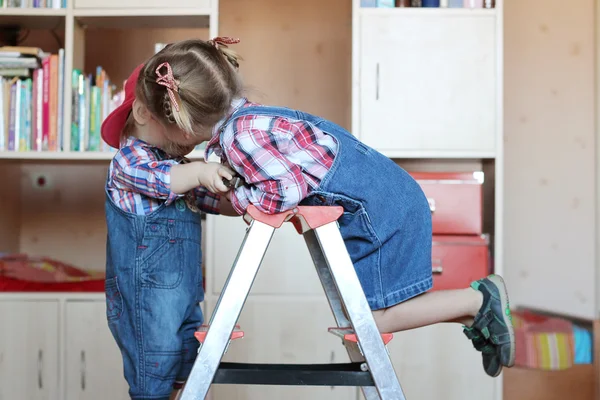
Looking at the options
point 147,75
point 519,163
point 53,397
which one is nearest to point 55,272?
point 53,397

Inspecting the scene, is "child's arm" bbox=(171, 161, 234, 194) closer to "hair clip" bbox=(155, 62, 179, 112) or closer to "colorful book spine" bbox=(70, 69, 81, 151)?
"hair clip" bbox=(155, 62, 179, 112)

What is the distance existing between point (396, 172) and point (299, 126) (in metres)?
0.21

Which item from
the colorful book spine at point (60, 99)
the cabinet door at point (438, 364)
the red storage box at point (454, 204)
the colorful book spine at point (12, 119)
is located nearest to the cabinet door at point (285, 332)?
the cabinet door at point (438, 364)

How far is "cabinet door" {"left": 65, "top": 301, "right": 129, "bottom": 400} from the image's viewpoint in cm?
209

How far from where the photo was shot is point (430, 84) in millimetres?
2102

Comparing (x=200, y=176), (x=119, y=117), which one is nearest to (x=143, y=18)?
(x=119, y=117)

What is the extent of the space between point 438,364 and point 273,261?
0.57 metres

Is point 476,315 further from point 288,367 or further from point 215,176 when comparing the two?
point 215,176

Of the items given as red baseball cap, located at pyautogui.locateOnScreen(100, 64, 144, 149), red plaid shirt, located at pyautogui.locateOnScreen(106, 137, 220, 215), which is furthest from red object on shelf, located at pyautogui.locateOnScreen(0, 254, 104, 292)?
red plaid shirt, located at pyautogui.locateOnScreen(106, 137, 220, 215)

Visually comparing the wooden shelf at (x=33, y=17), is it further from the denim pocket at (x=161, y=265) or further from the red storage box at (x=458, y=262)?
the red storage box at (x=458, y=262)

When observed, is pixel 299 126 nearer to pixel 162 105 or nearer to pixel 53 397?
pixel 162 105

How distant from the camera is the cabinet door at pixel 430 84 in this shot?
6.88 feet

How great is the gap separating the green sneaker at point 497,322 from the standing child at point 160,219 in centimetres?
53

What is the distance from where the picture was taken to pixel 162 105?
1.31m
